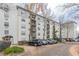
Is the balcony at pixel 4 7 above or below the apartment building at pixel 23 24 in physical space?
above

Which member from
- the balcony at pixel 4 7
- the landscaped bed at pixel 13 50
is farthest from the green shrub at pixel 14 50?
the balcony at pixel 4 7

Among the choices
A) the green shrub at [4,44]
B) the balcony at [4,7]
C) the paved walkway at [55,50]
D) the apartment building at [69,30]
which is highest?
the balcony at [4,7]

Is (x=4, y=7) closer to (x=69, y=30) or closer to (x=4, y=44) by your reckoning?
(x=4, y=44)

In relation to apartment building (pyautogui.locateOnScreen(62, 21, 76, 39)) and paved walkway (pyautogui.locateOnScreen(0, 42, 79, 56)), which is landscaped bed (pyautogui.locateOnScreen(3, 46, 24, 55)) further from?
apartment building (pyautogui.locateOnScreen(62, 21, 76, 39))

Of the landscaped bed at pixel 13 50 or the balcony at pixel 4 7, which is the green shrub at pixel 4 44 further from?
the balcony at pixel 4 7

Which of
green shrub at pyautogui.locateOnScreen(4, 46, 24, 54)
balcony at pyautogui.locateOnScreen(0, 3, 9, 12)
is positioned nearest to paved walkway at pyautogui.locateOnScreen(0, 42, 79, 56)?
green shrub at pyautogui.locateOnScreen(4, 46, 24, 54)

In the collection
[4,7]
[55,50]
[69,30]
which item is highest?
[4,7]

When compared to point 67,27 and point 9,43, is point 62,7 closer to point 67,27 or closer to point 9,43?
point 67,27

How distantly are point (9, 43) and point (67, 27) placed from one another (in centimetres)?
55

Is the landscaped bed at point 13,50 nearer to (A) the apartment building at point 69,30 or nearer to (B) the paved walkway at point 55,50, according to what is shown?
(B) the paved walkway at point 55,50

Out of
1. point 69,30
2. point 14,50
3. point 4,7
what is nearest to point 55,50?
point 69,30

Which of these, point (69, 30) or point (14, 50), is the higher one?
point (69, 30)

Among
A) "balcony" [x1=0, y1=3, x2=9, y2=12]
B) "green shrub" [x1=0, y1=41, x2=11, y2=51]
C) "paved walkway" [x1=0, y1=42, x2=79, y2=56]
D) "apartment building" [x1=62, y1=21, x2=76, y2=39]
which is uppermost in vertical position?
"balcony" [x1=0, y1=3, x2=9, y2=12]

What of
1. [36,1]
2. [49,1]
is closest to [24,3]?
[36,1]
